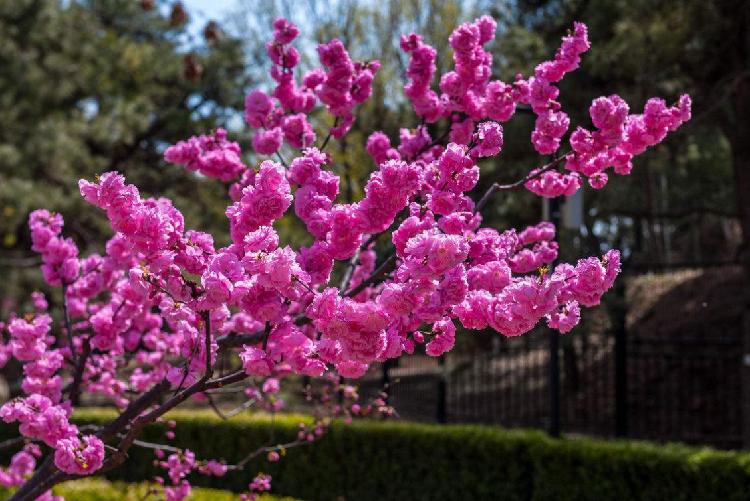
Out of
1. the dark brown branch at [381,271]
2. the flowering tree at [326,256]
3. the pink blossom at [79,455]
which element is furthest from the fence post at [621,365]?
the pink blossom at [79,455]

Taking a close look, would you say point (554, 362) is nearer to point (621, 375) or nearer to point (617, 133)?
point (621, 375)

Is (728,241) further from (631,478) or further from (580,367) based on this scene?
(631,478)

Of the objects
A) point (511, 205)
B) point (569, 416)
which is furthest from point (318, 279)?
point (569, 416)

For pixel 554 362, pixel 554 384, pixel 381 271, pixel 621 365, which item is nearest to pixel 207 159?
pixel 381 271

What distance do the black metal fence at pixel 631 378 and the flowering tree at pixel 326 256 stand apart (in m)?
8.43

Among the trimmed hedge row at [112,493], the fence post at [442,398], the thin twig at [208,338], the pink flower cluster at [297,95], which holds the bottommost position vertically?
the trimmed hedge row at [112,493]

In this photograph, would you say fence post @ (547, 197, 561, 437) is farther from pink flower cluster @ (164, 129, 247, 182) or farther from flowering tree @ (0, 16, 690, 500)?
pink flower cluster @ (164, 129, 247, 182)

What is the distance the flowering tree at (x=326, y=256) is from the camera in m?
2.48

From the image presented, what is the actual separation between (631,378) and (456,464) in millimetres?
7840

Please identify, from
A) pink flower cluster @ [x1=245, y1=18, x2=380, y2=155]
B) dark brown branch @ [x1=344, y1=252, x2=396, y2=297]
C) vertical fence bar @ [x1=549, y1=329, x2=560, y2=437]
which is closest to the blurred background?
vertical fence bar @ [x1=549, y1=329, x2=560, y2=437]

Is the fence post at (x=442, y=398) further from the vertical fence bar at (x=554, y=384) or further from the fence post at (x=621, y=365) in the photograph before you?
the vertical fence bar at (x=554, y=384)

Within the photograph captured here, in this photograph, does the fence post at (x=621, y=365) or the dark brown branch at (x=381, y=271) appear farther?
the fence post at (x=621, y=365)

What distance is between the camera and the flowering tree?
8.14 ft

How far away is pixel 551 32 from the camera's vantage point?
12.5 m
